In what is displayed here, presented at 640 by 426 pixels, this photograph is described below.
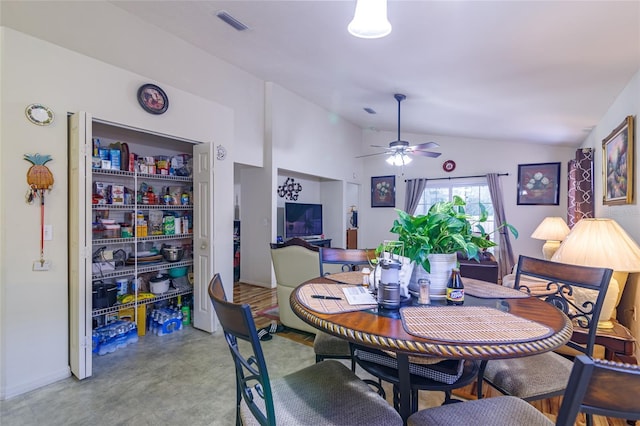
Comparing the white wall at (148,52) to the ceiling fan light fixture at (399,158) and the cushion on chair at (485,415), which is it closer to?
the ceiling fan light fixture at (399,158)

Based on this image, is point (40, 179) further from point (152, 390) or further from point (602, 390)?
point (602, 390)

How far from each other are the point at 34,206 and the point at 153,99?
1385mm

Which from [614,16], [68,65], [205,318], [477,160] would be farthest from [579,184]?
[68,65]

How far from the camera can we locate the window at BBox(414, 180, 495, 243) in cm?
627

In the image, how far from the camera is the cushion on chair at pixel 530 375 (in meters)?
1.35

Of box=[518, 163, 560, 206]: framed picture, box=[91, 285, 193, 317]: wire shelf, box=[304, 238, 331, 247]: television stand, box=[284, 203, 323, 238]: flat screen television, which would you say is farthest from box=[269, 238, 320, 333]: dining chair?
box=[518, 163, 560, 206]: framed picture

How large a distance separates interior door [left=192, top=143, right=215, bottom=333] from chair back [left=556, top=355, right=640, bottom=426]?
306 centimetres

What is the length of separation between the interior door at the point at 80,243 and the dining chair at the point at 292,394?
1636mm

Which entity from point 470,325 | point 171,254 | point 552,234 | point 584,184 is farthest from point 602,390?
point 552,234

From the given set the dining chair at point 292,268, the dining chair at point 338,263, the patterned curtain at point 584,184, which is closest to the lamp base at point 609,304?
the dining chair at point 338,263

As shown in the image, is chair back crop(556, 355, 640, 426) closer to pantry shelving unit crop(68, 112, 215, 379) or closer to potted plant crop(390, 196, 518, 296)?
potted plant crop(390, 196, 518, 296)

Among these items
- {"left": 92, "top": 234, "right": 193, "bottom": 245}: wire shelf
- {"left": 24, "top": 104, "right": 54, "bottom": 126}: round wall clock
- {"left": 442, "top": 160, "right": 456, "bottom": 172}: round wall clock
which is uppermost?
{"left": 442, "top": 160, "right": 456, "bottom": 172}: round wall clock

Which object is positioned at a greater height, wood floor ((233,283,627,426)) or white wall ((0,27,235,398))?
white wall ((0,27,235,398))

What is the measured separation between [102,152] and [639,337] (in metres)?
4.53
